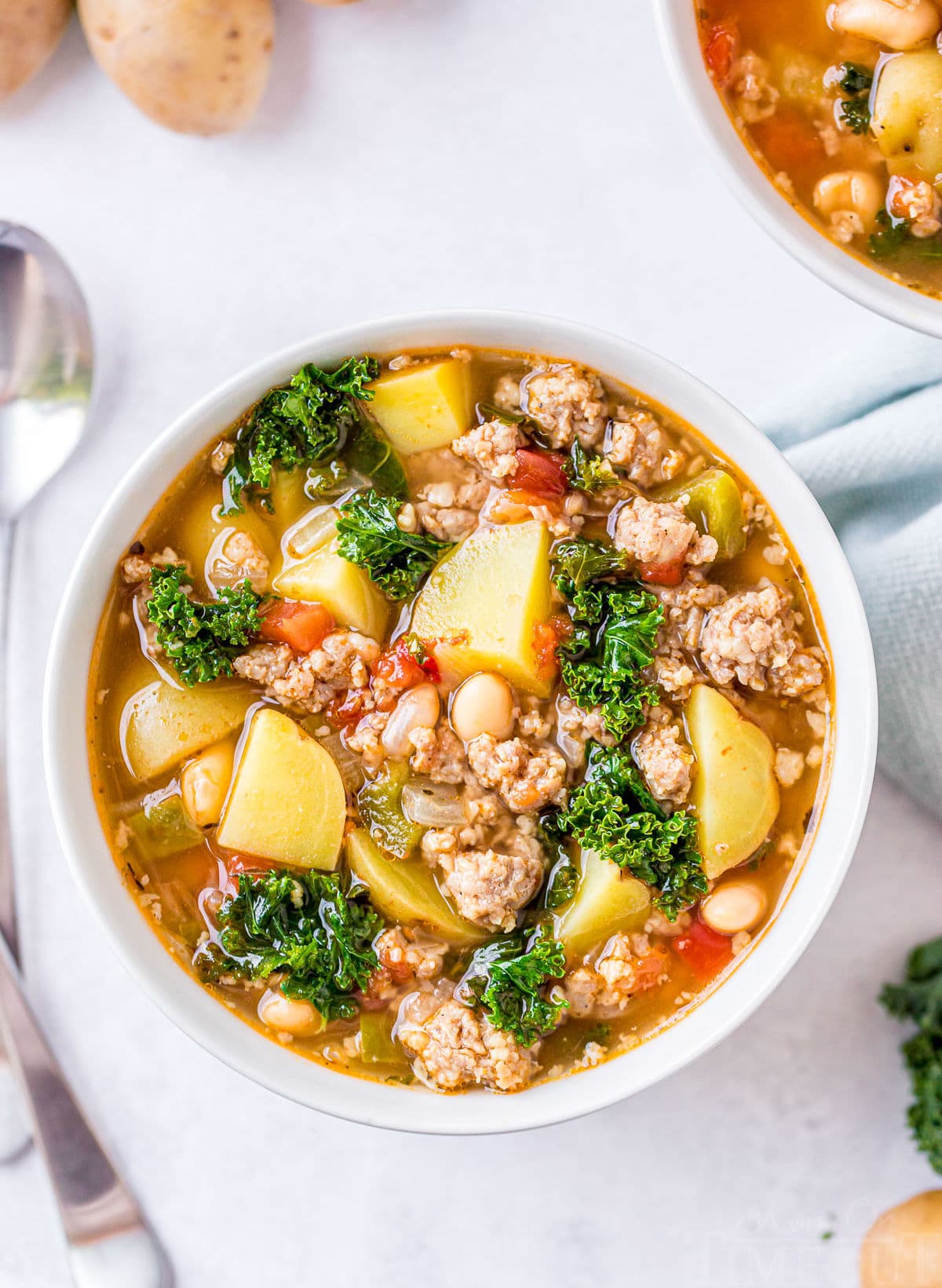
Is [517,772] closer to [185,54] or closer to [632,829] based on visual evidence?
[632,829]

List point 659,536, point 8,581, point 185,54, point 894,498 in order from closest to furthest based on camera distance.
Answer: point 659,536 < point 185,54 < point 894,498 < point 8,581

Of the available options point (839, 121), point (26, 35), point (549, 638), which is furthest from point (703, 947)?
point (26, 35)

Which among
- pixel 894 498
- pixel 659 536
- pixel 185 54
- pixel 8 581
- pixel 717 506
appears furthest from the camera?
pixel 8 581

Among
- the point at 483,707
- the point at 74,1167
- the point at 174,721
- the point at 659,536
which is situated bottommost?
the point at 74,1167

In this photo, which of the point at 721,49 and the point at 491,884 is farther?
the point at 721,49

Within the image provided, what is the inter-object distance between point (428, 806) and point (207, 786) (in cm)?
60

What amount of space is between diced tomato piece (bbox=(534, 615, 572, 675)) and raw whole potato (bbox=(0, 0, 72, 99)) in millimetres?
2462

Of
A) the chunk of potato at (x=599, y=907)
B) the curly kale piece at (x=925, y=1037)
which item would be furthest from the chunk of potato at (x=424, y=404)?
the curly kale piece at (x=925, y=1037)

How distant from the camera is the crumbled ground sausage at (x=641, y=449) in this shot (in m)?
3.15

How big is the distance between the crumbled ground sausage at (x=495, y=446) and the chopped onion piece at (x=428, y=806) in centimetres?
86

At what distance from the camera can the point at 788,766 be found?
3.26 m

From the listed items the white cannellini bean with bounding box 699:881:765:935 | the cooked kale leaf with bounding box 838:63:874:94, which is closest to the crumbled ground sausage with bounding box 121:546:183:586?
the white cannellini bean with bounding box 699:881:765:935

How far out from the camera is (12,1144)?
3.93 m

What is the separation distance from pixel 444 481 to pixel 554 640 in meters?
0.53
